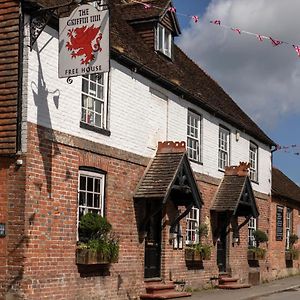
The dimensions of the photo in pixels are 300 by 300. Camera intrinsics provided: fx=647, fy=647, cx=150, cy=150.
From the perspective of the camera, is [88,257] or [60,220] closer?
[60,220]

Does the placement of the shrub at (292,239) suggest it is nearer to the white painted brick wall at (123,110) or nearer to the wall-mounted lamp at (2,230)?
the white painted brick wall at (123,110)

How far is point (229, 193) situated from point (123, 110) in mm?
6910

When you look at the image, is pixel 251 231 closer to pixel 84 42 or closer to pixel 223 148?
pixel 223 148

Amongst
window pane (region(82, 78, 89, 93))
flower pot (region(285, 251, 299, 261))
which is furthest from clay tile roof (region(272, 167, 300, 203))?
window pane (region(82, 78, 89, 93))

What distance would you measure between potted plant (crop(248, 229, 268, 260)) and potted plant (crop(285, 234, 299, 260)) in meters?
4.60

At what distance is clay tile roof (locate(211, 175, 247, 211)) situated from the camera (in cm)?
2109

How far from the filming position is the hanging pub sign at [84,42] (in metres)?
12.1

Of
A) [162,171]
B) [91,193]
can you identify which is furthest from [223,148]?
[91,193]

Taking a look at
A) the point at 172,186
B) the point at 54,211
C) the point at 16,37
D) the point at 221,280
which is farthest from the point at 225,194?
the point at 16,37

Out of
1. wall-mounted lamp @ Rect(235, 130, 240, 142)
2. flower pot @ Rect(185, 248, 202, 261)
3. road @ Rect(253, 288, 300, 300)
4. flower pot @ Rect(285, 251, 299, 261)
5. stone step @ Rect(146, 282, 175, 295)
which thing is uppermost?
wall-mounted lamp @ Rect(235, 130, 240, 142)

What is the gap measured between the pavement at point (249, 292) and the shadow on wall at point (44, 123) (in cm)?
647

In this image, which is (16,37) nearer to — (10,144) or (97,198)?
(10,144)

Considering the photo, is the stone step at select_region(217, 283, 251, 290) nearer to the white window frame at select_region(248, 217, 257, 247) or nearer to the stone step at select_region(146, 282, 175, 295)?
the white window frame at select_region(248, 217, 257, 247)

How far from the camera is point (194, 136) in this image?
20469 millimetres
